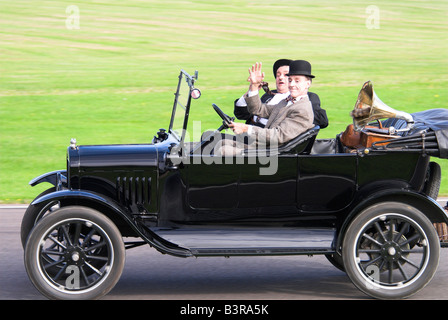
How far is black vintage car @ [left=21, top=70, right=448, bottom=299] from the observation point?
199 inches

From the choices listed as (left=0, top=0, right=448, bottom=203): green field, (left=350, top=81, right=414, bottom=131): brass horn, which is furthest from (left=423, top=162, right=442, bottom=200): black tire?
(left=0, top=0, right=448, bottom=203): green field

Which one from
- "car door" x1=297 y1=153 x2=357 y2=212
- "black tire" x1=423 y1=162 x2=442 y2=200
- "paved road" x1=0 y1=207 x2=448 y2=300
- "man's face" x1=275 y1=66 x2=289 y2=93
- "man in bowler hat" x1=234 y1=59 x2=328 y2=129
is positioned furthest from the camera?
"man's face" x1=275 y1=66 x2=289 y2=93

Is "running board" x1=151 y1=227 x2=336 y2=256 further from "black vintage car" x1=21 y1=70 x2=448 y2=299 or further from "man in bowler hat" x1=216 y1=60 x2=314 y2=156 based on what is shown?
"man in bowler hat" x1=216 y1=60 x2=314 y2=156

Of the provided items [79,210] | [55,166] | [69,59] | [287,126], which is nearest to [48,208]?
[79,210]

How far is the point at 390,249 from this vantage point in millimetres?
5129

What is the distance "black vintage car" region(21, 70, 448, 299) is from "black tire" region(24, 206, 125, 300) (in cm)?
1

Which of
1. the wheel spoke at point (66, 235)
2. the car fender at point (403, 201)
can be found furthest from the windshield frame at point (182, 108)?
the car fender at point (403, 201)

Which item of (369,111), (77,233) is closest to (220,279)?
(77,233)

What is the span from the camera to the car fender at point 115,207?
4.97 meters

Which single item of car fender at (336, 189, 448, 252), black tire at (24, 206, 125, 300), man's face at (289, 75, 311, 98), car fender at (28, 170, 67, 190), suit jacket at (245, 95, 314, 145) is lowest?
black tire at (24, 206, 125, 300)

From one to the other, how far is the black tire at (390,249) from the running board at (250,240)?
0.59ft

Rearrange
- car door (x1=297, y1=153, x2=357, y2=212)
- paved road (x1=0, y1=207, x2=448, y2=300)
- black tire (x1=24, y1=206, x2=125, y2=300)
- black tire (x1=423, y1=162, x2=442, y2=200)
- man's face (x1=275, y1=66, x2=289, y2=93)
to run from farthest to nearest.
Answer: man's face (x1=275, y1=66, x2=289, y2=93) → black tire (x1=423, y1=162, x2=442, y2=200) → paved road (x1=0, y1=207, x2=448, y2=300) → car door (x1=297, y1=153, x2=357, y2=212) → black tire (x1=24, y1=206, x2=125, y2=300)

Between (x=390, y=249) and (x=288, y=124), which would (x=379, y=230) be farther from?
(x=288, y=124)
